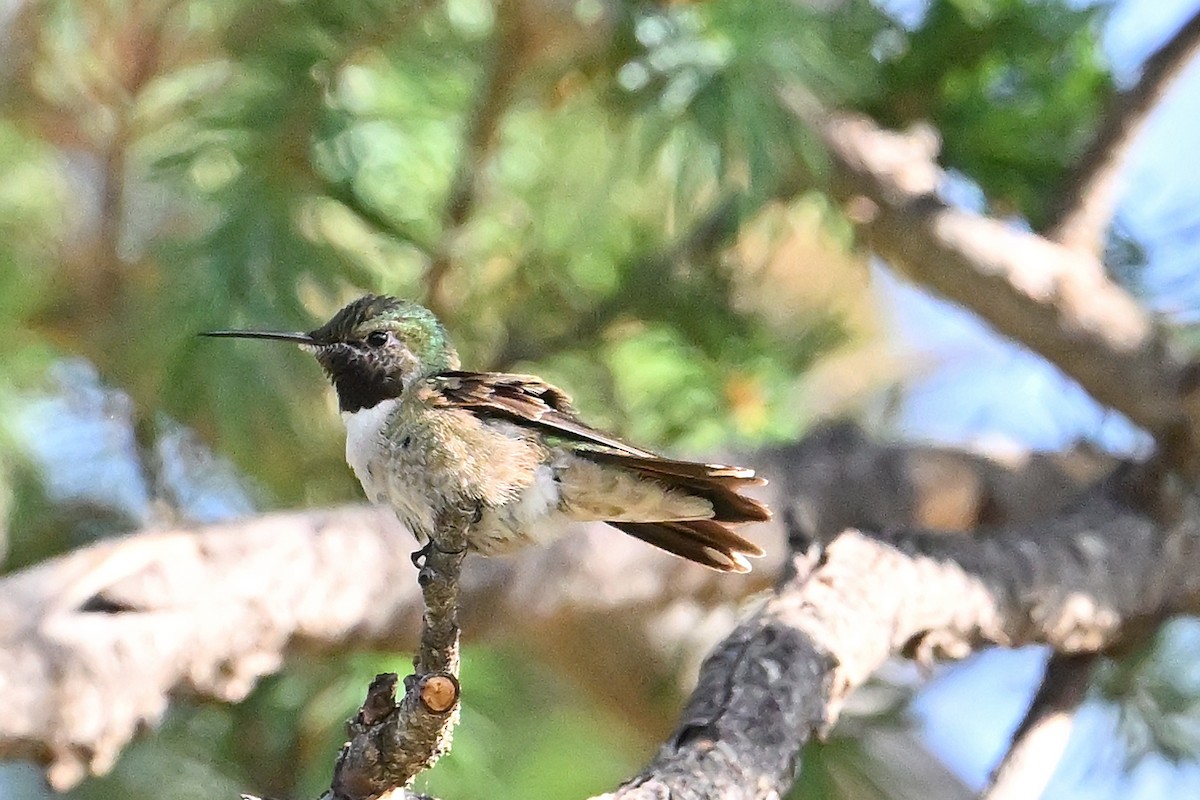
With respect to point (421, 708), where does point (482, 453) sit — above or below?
above

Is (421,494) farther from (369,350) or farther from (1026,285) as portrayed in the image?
(1026,285)

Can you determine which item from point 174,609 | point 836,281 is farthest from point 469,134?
point 836,281

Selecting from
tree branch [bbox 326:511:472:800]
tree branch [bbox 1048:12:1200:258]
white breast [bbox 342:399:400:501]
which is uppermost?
tree branch [bbox 1048:12:1200:258]

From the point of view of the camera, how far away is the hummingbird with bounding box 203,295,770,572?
1.99 feet

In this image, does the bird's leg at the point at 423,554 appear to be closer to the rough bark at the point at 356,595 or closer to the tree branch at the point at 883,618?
the tree branch at the point at 883,618

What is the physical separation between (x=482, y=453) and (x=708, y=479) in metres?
0.11

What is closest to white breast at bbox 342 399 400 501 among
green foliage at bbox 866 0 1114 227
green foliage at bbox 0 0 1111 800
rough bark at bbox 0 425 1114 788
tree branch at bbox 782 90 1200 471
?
rough bark at bbox 0 425 1114 788

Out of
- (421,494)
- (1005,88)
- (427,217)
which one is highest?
(1005,88)

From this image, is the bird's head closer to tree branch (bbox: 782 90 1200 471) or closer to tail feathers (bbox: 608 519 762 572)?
tail feathers (bbox: 608 519 762 572)

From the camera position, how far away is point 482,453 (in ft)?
2.02

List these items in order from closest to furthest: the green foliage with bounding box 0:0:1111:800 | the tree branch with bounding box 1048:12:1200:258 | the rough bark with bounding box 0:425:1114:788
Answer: the rough bark with bounding box 0:425:1114:788 → the green foliage with bounding box 0:0:1111:800 → the tree branch with bounding box 1048:12:1200:258

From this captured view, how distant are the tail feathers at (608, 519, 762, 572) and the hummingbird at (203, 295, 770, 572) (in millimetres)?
21

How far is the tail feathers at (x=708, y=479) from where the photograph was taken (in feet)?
1.97

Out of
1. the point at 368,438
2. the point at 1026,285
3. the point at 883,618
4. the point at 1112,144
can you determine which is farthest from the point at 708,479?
the point at 1112,144
